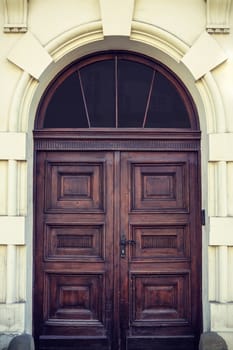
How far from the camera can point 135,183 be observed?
243 inches

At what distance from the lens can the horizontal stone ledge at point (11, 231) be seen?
224 inches

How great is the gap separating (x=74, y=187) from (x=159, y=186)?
98cm

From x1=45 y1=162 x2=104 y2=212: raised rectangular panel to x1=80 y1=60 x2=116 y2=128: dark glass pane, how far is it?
21.5 inches

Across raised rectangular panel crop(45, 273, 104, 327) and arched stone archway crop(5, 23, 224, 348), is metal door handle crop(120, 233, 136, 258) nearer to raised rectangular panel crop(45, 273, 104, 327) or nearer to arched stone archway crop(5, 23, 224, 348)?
raised rectangular panel crop(45, 273, 104, 327)

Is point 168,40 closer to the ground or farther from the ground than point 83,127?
farther from the ground

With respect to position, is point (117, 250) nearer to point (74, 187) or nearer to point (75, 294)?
point (75, 294)

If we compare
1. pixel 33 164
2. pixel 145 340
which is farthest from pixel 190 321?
pixel 33 164

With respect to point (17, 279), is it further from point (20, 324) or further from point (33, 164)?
point (33, 164)

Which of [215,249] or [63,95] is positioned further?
[63,95]

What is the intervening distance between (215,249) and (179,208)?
0.66 metres

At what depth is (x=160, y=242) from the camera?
20.2ft

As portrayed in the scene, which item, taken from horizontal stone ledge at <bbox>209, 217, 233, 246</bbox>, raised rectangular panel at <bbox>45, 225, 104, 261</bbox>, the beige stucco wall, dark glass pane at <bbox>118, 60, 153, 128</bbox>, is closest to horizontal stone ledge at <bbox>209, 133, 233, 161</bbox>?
the beige stucco wall

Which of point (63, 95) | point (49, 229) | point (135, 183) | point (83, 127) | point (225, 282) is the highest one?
point (63, 95)

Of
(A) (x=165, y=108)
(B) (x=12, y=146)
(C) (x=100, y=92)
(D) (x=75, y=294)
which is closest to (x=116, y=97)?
(C) (x=100, y=92)
